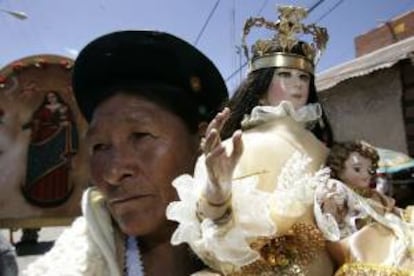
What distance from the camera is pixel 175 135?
4.67ft

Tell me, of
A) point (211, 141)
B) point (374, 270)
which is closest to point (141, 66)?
point (211, 141)

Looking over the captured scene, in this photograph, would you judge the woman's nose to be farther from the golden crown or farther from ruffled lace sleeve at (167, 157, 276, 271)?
the golden crown

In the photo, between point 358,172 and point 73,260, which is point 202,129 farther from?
point 358,172

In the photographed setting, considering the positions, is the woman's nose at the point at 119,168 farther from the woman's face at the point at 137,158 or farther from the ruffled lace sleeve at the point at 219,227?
the ruffled lace sleeve at the point at 219,227

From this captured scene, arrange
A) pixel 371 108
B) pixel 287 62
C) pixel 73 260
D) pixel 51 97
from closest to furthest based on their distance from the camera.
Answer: pixel 73 260, pixel 287 62, pixel 51 97, pixel 371 108

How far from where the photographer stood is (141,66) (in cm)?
148

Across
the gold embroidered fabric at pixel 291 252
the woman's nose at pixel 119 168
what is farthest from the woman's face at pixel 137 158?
the gold embroidered fabric at pixel 291 252

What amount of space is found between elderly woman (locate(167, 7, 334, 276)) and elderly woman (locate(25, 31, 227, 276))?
86mm

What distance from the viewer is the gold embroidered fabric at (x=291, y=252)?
1.57m

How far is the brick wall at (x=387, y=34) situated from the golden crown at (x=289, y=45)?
10486mm

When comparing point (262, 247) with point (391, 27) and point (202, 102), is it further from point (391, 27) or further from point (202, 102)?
point (391, 27)

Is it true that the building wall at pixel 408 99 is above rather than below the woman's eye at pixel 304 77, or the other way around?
below

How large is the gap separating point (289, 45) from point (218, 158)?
1.20 m

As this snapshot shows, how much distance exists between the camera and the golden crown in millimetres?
2221
